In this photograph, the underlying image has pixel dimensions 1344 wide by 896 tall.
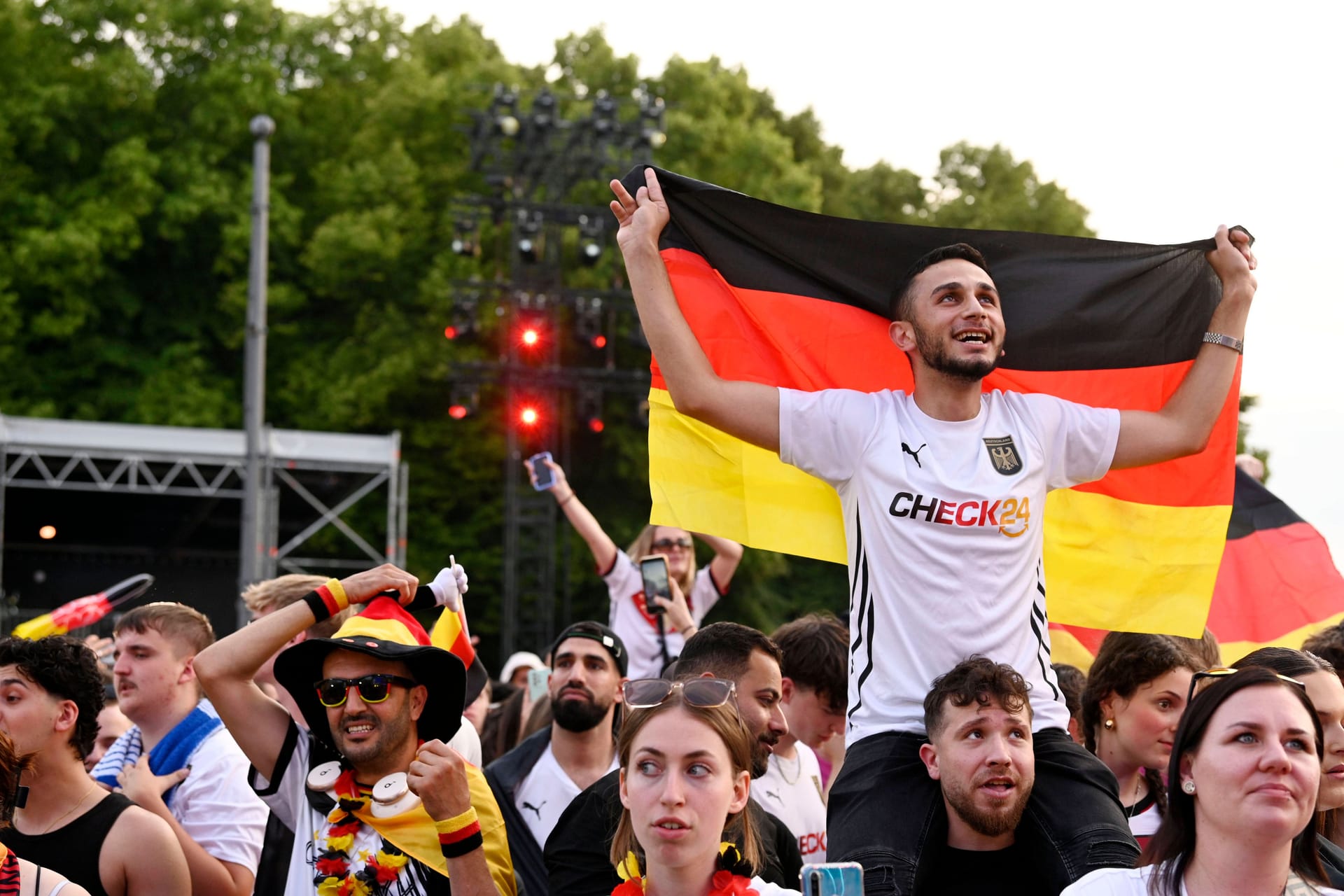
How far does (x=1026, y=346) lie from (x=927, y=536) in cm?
137

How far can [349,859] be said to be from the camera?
433 centimetres

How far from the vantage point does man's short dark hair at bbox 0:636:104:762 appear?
5023 mm

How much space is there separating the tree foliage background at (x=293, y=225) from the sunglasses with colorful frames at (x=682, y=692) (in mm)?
20793

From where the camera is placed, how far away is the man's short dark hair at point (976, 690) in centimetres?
389

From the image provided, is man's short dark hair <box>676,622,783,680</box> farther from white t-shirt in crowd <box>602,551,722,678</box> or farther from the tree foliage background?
the tree foliage background

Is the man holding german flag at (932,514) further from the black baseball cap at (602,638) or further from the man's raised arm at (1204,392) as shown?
the black baseball cap at (602,638)

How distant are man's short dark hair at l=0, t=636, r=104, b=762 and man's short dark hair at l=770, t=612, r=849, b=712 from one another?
258 centimetres

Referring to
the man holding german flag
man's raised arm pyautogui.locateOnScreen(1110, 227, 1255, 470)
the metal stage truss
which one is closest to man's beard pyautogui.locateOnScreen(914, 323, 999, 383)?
the man holding german flag

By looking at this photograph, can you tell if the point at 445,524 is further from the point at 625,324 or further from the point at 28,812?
the point at 28,812

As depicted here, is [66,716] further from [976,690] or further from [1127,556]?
[1127,556]

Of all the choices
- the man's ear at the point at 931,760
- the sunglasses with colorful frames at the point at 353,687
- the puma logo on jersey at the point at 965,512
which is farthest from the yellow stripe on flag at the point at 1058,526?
the sunglasses with colorful frames at the point at 353,687

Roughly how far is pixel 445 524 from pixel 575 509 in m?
18.4

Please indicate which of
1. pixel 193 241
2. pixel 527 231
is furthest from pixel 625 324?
pixel 193 241

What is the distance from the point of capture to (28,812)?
4.89 meters
